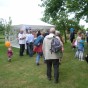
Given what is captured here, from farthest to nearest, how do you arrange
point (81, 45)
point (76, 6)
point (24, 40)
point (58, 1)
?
point (58, 1), point (76, 6), point (24, 40), point (81, 45)

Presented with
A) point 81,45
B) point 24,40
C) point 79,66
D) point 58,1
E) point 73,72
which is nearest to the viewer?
point 73,72

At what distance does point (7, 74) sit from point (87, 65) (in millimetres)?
4002

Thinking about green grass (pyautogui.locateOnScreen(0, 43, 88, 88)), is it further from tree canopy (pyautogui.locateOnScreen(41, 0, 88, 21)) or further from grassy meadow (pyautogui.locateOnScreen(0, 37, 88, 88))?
tree canopy (pyautogui.locateOnScreen(41, 0, 88, 21))

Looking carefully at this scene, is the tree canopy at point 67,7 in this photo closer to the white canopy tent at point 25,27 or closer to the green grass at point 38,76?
Answer: the white canopy tent at point 25,27

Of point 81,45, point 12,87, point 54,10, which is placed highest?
point 54,10

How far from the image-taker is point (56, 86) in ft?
31.3

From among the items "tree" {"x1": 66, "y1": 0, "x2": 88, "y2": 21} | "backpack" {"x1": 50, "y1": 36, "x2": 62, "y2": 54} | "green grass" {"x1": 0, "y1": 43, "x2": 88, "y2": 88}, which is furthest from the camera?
"tree" {"x1": 66, "y1": 0, "x2": 88, "y2": 21}

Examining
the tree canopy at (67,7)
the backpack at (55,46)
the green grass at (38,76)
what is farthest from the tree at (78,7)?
the backpack at (55,46)

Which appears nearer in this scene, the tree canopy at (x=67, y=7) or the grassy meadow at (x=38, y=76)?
the grassy meadow at (x=38, y=76)

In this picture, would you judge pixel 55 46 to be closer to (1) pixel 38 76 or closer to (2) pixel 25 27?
(1) pixel 38 76

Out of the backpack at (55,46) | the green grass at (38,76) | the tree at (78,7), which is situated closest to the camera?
the green grass at (38,76)

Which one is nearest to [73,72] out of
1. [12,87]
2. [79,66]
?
[79,66]

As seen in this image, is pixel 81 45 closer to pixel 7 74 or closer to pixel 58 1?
pixel 7 74

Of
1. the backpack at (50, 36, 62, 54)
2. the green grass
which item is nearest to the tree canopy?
the green grass
